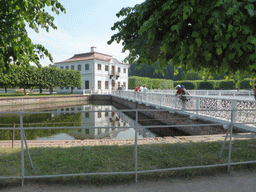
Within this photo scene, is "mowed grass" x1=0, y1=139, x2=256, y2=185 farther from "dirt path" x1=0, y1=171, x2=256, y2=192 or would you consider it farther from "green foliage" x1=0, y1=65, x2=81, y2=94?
"green foliage" x1=0, y1=65, x2=81, y2=94

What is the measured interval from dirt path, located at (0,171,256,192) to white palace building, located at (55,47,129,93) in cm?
3481

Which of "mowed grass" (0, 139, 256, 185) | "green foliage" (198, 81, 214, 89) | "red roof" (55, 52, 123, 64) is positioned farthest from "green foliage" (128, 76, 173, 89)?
"mowed grass" (0, 139, 256, 185)

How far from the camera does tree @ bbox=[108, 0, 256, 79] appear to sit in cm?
294

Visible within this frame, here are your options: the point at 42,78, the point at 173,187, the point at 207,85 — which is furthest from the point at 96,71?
A: the point at 173,187

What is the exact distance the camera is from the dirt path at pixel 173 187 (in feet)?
8.89

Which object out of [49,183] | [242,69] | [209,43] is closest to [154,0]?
[209,43]

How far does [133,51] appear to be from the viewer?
13.8ft

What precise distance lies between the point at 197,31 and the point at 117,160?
3191mm

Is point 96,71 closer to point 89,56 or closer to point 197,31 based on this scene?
point 89,56

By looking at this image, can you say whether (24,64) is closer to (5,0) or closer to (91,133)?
(5,0)

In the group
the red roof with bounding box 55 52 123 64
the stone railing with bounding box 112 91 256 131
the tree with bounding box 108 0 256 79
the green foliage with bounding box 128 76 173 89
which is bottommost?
the stone railing with bounding box 112 91 256 131

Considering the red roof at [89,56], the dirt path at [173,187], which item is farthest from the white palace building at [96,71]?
the dirt path at [173,187]

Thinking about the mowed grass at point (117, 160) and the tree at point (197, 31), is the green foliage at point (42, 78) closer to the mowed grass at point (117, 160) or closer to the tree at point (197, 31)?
the mowed grass at point (117, 160)

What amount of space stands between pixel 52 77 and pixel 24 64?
31434 mm
